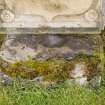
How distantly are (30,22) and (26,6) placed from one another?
0.15 metres

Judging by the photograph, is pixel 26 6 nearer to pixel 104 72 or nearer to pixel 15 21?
pixel 15 21

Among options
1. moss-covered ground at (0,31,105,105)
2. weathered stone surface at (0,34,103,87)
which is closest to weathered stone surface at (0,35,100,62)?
weathered stone surface at (0,34,103,87)

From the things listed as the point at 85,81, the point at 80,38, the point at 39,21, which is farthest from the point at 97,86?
the point at 39,21

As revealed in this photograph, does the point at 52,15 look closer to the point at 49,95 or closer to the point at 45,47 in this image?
the point at 45,47

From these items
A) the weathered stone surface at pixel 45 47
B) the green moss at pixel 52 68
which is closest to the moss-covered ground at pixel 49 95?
the green moss at pixel 52 68

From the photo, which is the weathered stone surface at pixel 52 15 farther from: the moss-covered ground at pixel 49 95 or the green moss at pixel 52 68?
the moss-covered ground at pixel 49 95

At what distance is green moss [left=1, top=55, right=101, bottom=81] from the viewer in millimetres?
4348

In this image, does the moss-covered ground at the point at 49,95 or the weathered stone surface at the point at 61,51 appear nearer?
the moss-covered ground at the point at 49,95

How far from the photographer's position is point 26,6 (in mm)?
4453

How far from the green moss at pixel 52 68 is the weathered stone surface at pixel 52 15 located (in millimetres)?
297

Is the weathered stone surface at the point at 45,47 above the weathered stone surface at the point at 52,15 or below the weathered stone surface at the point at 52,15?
below

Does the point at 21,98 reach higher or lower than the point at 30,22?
lower

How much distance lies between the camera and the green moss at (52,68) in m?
4.35

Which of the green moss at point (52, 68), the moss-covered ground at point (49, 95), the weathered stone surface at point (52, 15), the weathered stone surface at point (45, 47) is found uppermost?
the weathered stone surface at point (52, 15)
